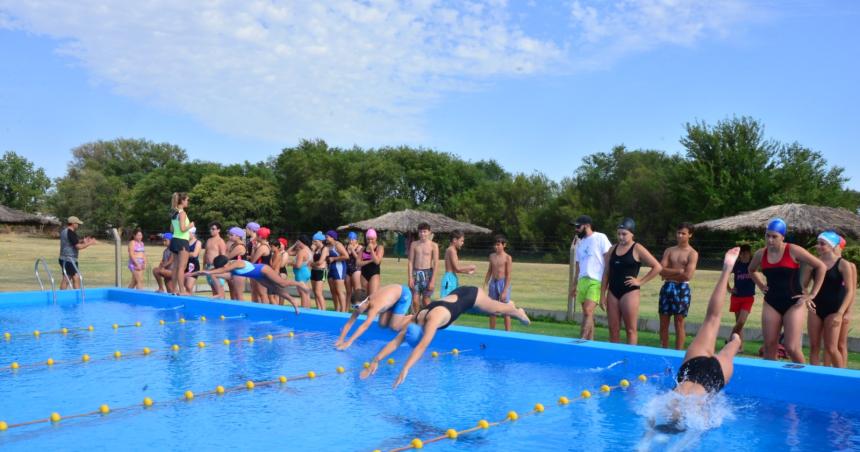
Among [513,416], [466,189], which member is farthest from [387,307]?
[466,189]

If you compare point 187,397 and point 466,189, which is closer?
point 187,397

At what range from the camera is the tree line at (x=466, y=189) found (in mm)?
34219

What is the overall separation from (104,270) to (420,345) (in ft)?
75.3

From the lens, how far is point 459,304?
6883 millimetres

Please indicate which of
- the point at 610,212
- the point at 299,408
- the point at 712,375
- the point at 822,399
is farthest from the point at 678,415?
the point at 610,212

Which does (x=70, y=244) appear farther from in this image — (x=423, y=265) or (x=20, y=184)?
(x=20, y=184)

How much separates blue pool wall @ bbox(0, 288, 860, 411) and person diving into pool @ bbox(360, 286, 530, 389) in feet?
4.03

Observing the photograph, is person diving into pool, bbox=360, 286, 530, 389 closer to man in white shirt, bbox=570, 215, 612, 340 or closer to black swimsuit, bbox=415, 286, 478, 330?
black swimsuit, bbox=415, 286, 478, 330

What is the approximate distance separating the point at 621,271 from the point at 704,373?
2.45 meters

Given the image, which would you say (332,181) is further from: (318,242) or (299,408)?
(299,408)

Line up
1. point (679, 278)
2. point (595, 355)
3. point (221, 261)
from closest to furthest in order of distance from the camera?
point (595, 355)
point (679, 278)
point (221, 261)

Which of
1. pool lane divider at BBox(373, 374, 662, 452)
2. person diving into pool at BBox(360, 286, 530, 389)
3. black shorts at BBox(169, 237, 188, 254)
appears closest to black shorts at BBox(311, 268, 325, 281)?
black shorts at BBox(169, 237, 188, 254)

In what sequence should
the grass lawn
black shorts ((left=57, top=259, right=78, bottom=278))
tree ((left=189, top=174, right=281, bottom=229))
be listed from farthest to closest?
tree ((left=189, top=174, right=281, bottom=229)), black shorts ((left=57, top=259, right=78, bottom=278)), the grass lawn

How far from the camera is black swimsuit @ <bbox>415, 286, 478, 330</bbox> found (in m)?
6.68
